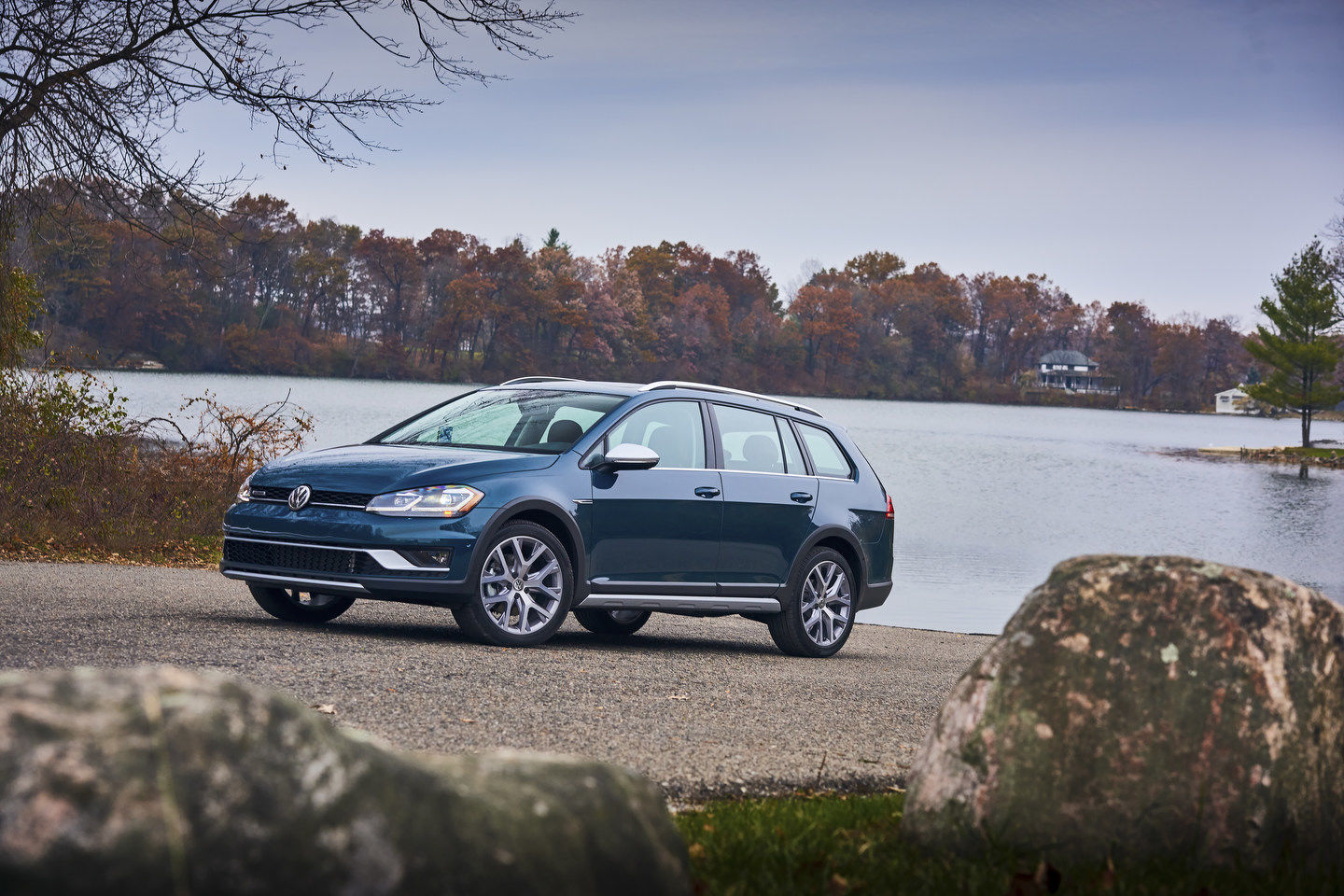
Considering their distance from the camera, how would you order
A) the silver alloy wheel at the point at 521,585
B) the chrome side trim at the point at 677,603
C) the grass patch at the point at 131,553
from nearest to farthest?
the silver alloy wheel at the point at 521,585, the chrome side trim at the point at 677,603, the grass patch at the point at 131,553

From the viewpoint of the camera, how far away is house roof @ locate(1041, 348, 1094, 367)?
164 metres

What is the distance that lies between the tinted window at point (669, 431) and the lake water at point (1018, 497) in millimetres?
9724

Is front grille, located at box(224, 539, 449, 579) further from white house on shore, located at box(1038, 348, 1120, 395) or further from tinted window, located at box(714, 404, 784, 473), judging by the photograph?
white house on shore, located at box(1038, 348, 1120, 395)

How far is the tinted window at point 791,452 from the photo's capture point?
448 inches

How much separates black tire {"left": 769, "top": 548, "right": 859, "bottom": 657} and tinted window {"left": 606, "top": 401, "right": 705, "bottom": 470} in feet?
4.08

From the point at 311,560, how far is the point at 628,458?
7.02 feet

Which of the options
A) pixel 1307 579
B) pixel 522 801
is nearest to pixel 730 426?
pixel 522 801

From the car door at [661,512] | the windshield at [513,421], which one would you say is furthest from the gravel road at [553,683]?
the windshield at [513,421]

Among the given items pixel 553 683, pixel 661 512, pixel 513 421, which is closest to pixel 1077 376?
pixel 661 512

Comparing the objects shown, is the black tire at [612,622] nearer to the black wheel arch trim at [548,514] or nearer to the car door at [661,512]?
the car door at [661,512]

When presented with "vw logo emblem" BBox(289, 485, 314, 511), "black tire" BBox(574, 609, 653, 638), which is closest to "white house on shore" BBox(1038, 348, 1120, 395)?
"black tire" BBox(574, 609, 653, 638)

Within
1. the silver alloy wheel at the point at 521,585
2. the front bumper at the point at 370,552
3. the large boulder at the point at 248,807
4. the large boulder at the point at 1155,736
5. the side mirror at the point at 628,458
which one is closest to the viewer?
the large boulder at the point at 248,807

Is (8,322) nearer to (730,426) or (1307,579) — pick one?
(730,426)

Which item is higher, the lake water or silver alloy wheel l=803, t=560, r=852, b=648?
silver alloy wheel l=803, t=560, r=852, b=648
